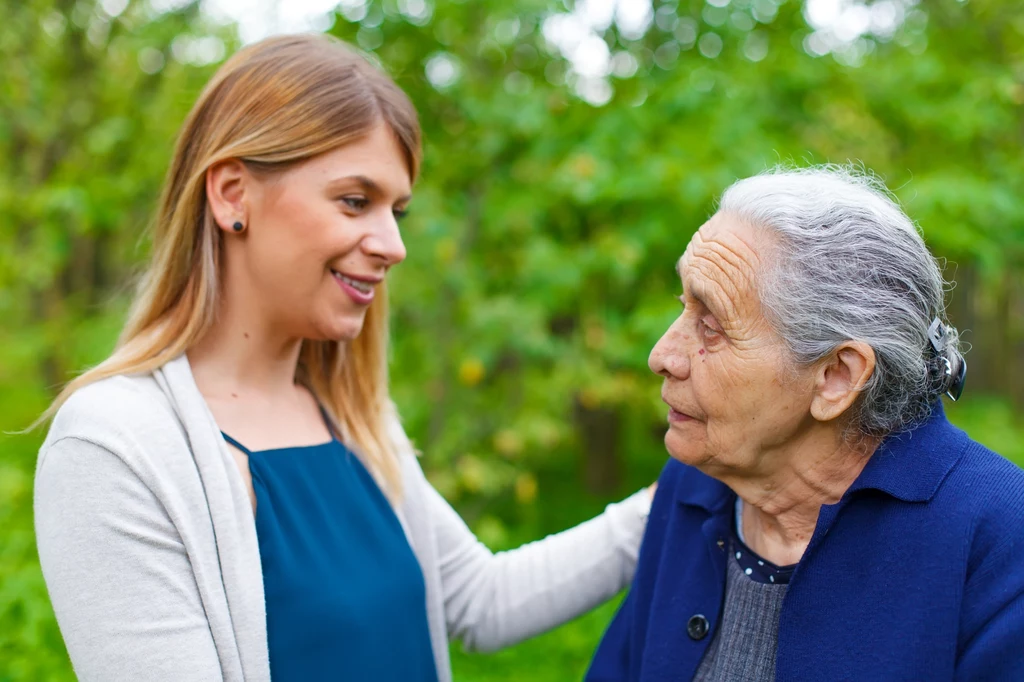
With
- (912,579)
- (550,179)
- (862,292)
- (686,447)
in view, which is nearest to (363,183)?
(686,447)

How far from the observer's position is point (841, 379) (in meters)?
1.53

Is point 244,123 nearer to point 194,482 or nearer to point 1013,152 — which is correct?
Result: point 194,482

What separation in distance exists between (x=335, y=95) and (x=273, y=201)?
255 millimetres

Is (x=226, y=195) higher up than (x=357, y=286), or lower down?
higher up

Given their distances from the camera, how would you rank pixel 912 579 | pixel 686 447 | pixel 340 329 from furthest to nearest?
pixel 340 329, pixel 686 447, pixel 912 579

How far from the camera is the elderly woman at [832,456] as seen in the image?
4.58 feet

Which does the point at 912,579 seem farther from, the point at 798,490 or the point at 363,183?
the point at 363,183

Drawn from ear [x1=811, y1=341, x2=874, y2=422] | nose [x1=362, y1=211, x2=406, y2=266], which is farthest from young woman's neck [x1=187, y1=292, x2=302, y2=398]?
ear [x1=811, y1=341, x2=874, y2=422]

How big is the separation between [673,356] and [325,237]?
0.75 metres

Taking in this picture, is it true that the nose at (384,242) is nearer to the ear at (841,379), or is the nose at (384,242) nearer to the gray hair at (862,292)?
the gray hair at (862,292)

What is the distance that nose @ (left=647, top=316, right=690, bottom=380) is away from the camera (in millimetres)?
1633

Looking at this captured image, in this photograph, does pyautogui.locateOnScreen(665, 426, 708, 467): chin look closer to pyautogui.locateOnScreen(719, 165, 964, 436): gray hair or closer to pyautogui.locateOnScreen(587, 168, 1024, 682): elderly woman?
pyautogui.locateOnScreen(587, 168, 1024, 682): elderly woman

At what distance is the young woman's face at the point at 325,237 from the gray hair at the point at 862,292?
0.78 meters

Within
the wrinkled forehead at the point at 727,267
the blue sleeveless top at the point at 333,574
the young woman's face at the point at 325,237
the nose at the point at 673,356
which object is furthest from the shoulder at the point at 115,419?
the wrinkled forehead at the point at 727,267
